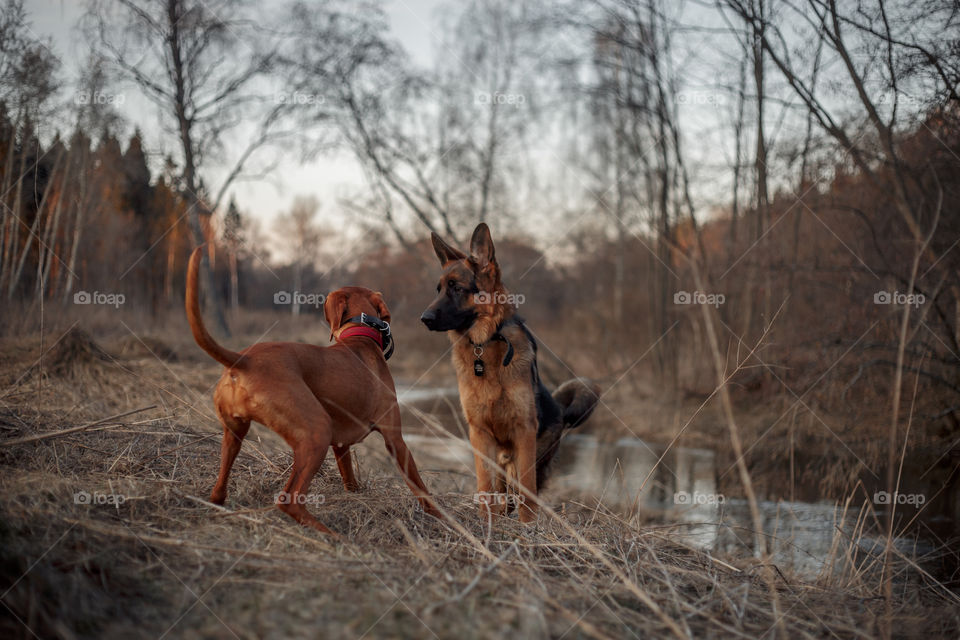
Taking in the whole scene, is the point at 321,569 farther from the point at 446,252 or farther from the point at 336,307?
the point at 446,252

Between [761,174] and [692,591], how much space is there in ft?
30.0

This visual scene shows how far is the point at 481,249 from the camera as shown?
17.7 ft

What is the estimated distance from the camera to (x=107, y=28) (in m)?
12.8

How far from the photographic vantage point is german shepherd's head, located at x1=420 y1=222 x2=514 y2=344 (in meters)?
5.27

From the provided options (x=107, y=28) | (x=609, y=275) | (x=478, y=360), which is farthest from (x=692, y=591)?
(x=609, y=275)

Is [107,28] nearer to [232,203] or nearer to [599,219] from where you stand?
[232,203]

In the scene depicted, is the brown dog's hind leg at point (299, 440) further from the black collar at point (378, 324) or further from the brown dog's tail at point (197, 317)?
the black collar at point (378, 324)

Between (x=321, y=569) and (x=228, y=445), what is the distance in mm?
1064
